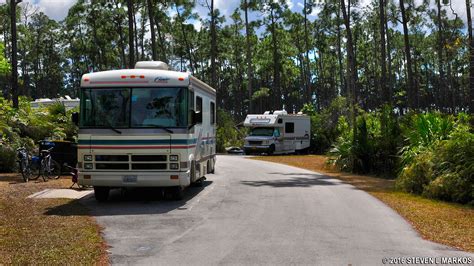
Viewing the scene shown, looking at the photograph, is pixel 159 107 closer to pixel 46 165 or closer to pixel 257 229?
pixel 257 229

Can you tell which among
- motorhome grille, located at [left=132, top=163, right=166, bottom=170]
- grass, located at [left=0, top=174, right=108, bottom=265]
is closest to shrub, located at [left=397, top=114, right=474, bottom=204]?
motorhome grille, located at [left=132, top=163, right=166, bottom=170]

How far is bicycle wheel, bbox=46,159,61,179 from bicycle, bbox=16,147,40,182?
368mm

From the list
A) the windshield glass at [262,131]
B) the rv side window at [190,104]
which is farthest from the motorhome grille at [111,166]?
the windshield glass at [262,131]

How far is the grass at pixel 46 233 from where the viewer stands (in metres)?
6.96

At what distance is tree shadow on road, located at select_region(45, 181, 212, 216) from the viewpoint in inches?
432

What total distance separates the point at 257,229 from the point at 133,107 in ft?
15.0

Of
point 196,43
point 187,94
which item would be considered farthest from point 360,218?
point 196,43

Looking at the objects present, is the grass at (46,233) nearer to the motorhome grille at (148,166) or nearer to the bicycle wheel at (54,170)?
the motorhome grille at (148,166)

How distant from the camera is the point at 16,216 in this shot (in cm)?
1009

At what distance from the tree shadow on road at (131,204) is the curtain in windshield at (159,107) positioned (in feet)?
5.96

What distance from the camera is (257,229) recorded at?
9070 millimetres

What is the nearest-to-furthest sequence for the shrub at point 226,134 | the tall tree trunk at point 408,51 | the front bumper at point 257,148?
1. the tall tree trunk at point 408,51
2. the front bumper at point 257,148
3. the shrub at point 226,134

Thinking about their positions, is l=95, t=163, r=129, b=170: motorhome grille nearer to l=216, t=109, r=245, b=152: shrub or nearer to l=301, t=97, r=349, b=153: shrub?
l=301, t=97, r=349, b=153: shrub

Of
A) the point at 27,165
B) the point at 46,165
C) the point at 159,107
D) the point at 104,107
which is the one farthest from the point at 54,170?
the point at 159,107
